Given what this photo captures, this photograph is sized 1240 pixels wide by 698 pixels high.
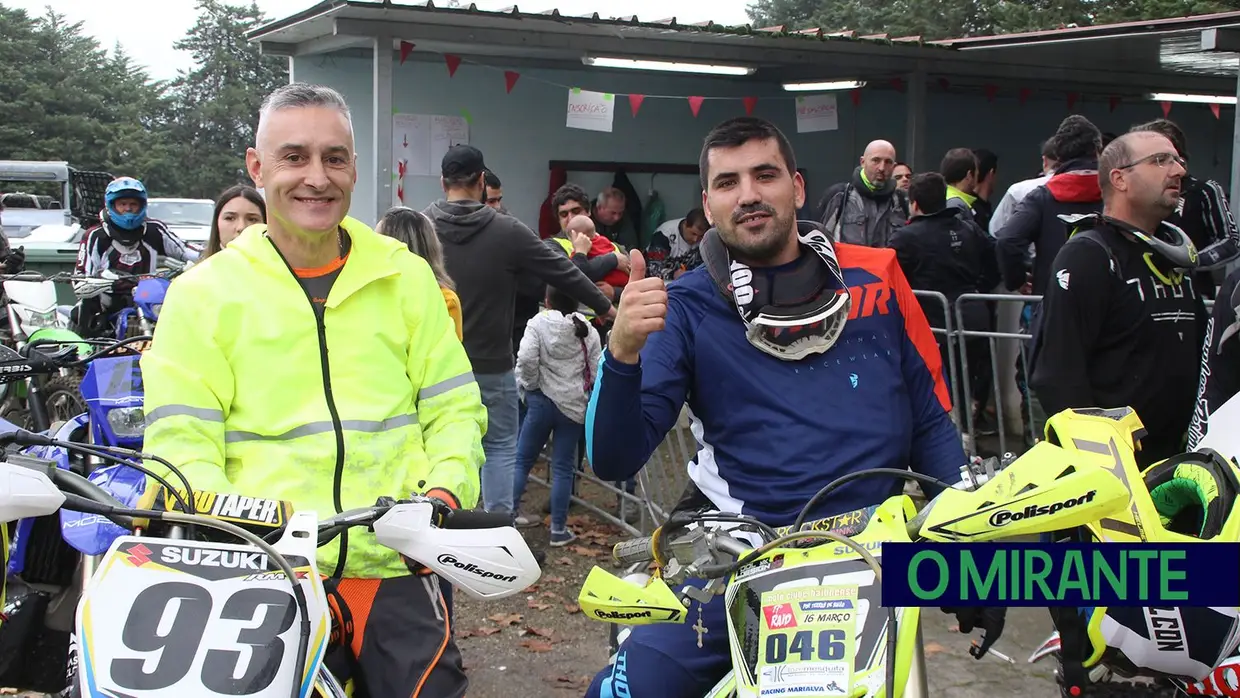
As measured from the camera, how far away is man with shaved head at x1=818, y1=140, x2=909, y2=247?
807 cm

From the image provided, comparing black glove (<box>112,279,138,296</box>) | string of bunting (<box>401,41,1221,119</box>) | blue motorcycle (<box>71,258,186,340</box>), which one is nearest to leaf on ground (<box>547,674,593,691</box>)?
blue motorcycle (<box>71,258,186,340</box>)

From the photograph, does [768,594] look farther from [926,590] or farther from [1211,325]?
[1211,325]

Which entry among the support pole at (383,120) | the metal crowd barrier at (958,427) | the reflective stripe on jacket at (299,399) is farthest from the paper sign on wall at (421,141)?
the reflective stripe on jacket at (299,399)

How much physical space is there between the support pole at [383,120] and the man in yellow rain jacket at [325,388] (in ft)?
25.3

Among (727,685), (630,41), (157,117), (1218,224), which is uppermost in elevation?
(157,117)

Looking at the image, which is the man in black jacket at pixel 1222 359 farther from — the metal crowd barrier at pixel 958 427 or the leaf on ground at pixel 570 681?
the leaf on ground at pixel 570 681

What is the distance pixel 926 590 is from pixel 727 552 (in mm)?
578

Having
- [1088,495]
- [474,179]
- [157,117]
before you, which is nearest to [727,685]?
[1088,495]

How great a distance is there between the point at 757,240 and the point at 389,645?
142 centimetres

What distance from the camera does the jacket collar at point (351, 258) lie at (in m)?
2.62

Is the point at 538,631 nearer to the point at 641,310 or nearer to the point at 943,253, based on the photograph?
the point at 641,310

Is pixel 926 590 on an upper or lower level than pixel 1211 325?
lower

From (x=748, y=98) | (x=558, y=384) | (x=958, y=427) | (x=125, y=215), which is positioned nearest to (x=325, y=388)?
(x=558, y=384)

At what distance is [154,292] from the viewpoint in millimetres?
7031
